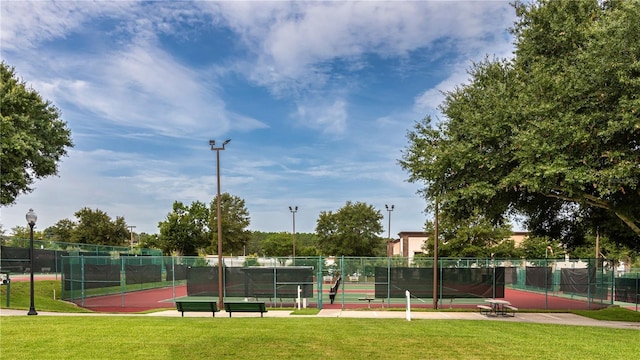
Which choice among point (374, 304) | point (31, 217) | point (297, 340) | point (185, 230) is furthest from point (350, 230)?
point (297, 340)

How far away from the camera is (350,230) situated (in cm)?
6769

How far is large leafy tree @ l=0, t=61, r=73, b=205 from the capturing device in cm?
2427

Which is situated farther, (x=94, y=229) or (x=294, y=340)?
(x=94, y=229)

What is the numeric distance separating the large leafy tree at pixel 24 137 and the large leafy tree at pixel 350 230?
141 ft

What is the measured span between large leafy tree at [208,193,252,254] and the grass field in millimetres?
59376

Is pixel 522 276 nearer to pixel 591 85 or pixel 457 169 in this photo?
pixel 457 169

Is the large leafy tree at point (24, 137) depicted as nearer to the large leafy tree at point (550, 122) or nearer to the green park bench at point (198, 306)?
the green park bench at point (198, 306)

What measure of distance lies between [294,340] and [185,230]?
65247 mm

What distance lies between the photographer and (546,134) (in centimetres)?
1606

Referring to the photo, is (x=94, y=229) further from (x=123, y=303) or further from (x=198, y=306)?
→ (x=198, y=306)

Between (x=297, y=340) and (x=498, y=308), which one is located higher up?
(x=297, y=340)

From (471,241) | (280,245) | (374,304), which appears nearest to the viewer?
(374,304)

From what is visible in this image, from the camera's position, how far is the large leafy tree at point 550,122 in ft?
48.4

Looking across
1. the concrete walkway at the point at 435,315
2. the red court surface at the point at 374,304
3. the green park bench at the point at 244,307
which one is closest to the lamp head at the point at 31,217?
the concrete walkway at the point at 435,315
